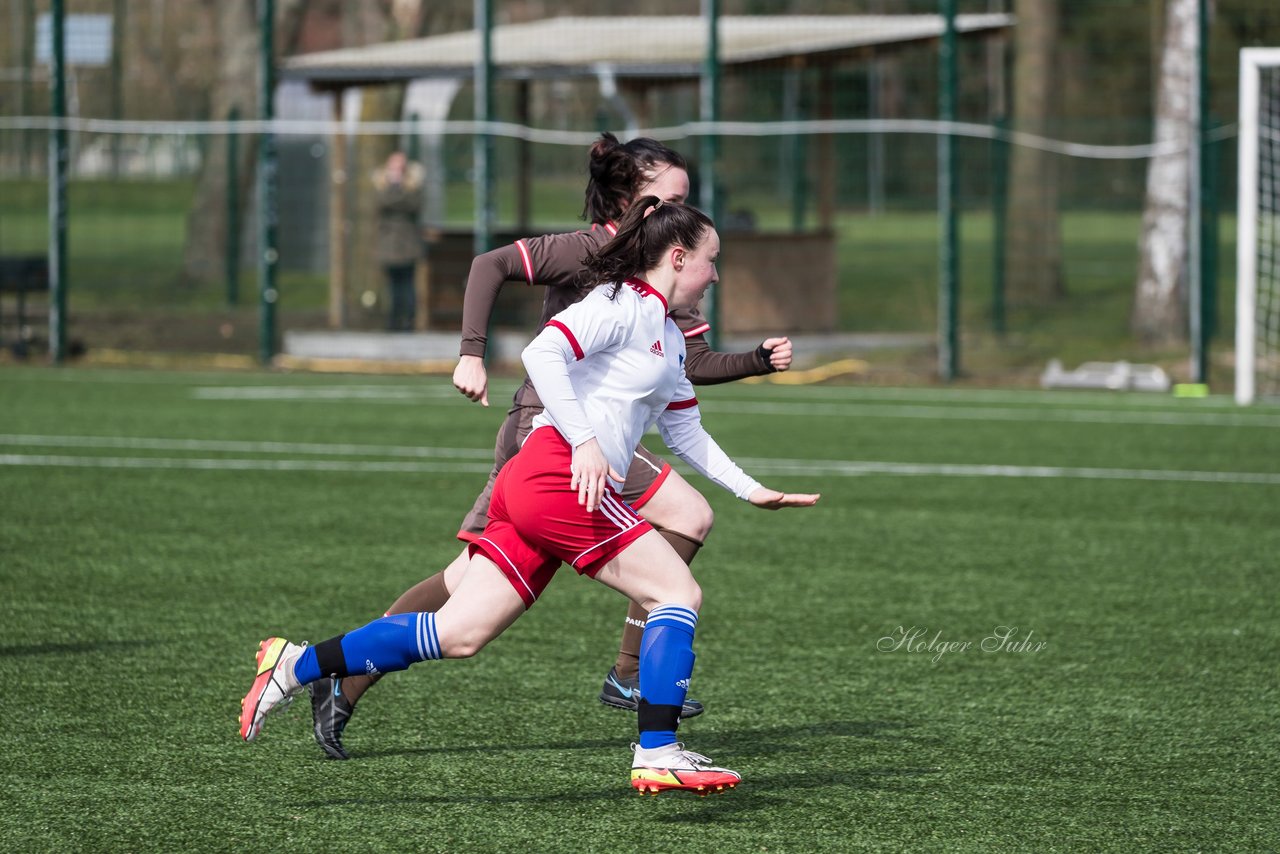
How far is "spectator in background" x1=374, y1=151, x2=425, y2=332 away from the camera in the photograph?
68.0 ft

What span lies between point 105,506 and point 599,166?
17.4ft

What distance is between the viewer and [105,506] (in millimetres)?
9805

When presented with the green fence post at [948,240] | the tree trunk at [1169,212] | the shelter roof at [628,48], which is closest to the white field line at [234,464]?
the green fence post at [948,240]

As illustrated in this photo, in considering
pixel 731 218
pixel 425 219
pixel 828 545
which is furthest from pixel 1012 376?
pixel 828 545

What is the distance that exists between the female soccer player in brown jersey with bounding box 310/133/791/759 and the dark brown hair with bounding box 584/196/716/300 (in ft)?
1.28

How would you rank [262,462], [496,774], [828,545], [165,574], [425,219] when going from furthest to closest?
1. [425,219]
2. [262,462]
3. [828,545]
4. [165,574]
5. [496,774]

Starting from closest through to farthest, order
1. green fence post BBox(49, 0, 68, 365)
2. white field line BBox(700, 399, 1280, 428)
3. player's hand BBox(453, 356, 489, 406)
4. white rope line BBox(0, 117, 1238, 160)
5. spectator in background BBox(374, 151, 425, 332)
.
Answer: player's hand BBox(453, 356, 489, 406) < white field line BBox(700, 399, 1280, 428) < white rope line BBox(0, 117, 1238, 160) < green fence post BBox(49, 0, 68, 365) < spectator in background BBox(374, 151, 425, 332)

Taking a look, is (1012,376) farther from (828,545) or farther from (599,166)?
(599,166)

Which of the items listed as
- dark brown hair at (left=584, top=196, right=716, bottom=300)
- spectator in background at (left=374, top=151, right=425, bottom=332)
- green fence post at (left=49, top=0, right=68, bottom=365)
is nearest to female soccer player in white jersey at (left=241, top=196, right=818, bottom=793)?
dark brown hair at (left=584, top=196, right=716, bottom=300)

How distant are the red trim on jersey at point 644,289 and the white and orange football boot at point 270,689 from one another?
1274 millimetres

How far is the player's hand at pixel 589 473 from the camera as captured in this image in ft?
14.8

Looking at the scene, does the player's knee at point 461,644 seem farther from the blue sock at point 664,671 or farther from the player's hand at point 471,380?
the player's hand at point 471,380

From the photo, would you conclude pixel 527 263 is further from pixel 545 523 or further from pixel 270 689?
pixel 270 689

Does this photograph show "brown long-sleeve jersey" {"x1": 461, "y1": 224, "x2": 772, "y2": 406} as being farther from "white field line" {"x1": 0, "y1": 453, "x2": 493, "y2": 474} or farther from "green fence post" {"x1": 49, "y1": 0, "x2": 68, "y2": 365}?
"green fence post" {"x1": 49, "y1": 0, "x2": 68, "y2": 365}
